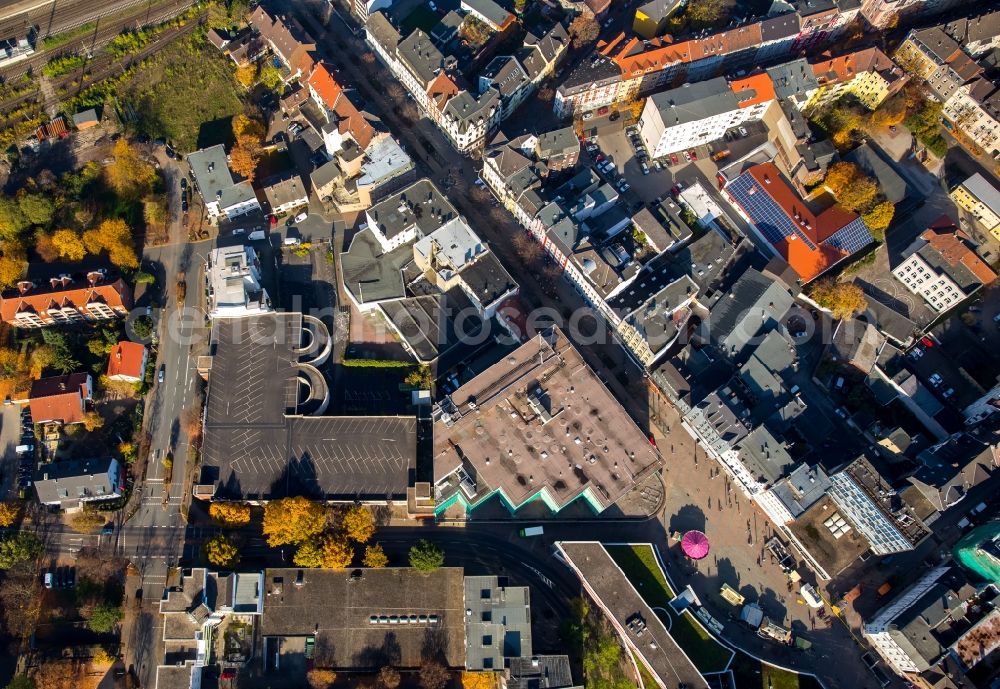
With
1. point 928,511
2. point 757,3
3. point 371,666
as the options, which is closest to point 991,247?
point 928,511

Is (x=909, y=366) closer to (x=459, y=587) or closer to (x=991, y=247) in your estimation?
(x=991, y=247)

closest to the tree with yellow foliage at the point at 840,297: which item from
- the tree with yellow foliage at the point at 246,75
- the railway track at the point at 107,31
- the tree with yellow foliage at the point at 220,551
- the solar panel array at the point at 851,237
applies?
the solar panel array at the point at 851,237

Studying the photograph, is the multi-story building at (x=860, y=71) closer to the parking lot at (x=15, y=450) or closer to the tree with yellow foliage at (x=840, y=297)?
the tree with yellow foliage at (x=840, y=297)

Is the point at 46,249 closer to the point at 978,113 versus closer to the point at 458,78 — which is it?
the point at 458,78

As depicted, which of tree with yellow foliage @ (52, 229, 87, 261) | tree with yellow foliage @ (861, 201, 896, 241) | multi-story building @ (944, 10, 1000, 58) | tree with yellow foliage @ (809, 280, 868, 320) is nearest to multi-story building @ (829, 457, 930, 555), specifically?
tree with yellow foliage @ (809, 280, 868, 320)

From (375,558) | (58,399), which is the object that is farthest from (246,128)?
(375,558)
